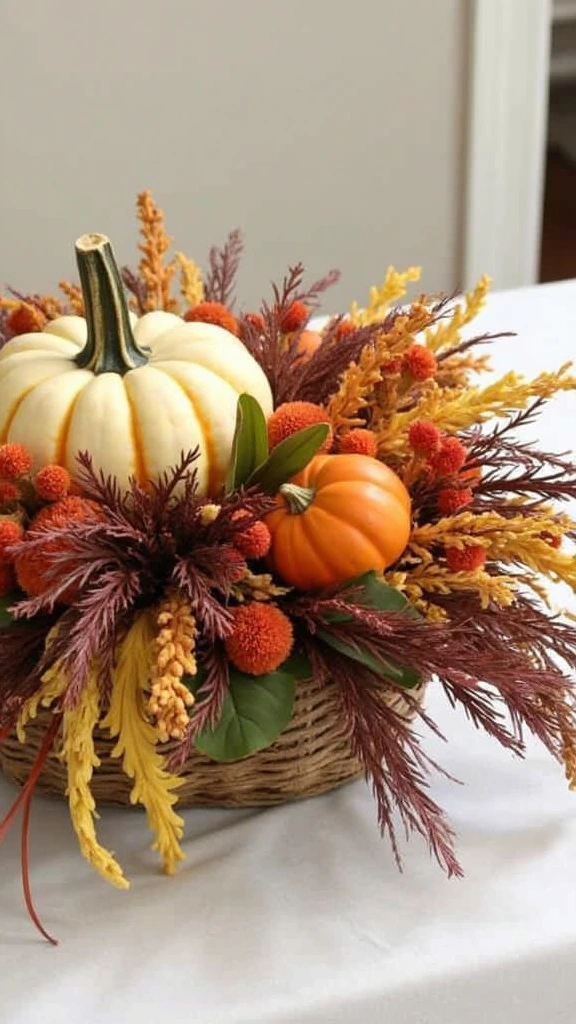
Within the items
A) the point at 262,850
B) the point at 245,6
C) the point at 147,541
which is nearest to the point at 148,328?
the point at 147,541

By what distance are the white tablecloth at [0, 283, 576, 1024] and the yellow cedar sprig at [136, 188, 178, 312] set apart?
36 cm

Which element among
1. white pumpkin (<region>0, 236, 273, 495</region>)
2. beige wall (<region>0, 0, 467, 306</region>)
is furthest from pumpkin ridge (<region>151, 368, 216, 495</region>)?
beige wall (<region>0, 0, 467, 306</region>)

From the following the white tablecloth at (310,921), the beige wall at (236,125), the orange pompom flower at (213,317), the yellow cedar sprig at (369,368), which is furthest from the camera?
the beige wall at (236,125)

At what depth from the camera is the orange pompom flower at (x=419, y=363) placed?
2.29ft

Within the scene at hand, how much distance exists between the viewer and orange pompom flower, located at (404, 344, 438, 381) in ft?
2.29

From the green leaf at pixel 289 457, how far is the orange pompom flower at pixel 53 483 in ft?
0.33

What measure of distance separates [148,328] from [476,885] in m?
0.39

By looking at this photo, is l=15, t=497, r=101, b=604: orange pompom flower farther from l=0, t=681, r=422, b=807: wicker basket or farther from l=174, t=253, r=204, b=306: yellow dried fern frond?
l=174, t=253, r=204, b=306: yellow dried fern frond

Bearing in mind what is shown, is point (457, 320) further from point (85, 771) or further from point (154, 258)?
point (85, 771)

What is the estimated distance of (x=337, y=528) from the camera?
634 mm

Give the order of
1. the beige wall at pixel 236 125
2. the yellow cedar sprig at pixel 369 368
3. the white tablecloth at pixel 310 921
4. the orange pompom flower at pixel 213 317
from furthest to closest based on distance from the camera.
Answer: the beige wall at pixel 236 125 → the orange pompom flower at pixel 213 317 → the yellow cedar sprig at pixel 369 368 → the white tablecloth at pixel 310 921

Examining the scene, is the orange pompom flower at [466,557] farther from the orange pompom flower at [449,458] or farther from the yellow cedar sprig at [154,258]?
the yellow cedar sprig at [154,258]

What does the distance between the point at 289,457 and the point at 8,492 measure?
0.50 ft

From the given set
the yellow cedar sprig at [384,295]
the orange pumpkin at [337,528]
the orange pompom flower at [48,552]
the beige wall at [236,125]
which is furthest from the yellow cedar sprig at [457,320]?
Answer: the beige wall at [236,125]
